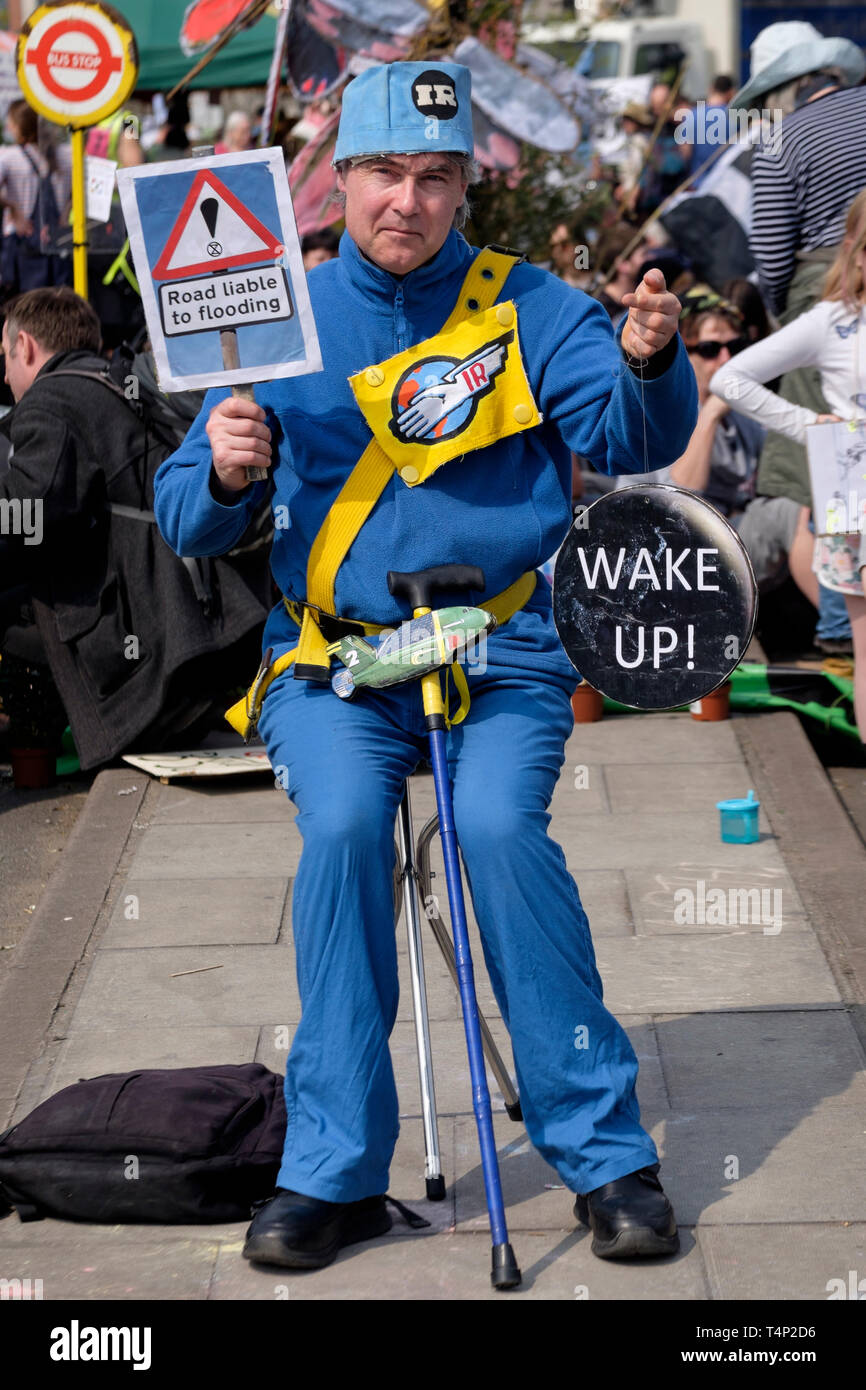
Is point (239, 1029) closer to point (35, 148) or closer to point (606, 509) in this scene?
point (606, 509)

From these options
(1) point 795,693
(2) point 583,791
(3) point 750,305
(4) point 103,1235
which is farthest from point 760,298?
(4) point 103,1235

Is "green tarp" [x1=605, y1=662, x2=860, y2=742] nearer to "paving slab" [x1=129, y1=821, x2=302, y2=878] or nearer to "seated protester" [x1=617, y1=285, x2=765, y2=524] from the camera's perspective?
"seated protester" [x1=617, y1=285, x2=765, y2=524]

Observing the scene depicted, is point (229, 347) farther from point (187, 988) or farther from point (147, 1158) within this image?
point (187, 988)

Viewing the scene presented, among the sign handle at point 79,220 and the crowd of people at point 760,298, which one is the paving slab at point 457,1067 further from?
the sign handle at point 79,220

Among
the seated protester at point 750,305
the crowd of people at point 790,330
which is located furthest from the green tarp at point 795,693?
the seated protester at point 750,305

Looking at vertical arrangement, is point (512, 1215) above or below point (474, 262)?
below

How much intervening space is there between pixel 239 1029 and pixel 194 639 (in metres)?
2.49

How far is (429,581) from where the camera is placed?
331 cm

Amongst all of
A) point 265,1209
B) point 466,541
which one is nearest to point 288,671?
point 466,541

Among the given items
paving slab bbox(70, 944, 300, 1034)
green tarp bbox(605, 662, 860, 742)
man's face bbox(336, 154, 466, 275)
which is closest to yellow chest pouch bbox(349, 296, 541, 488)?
man's face bbox(336, 154, 466, 275)

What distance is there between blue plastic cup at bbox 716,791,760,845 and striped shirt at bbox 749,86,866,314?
2936 millimetres

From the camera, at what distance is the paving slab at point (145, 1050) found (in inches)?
161

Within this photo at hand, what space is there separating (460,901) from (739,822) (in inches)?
102

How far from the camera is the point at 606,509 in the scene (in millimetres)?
3332
